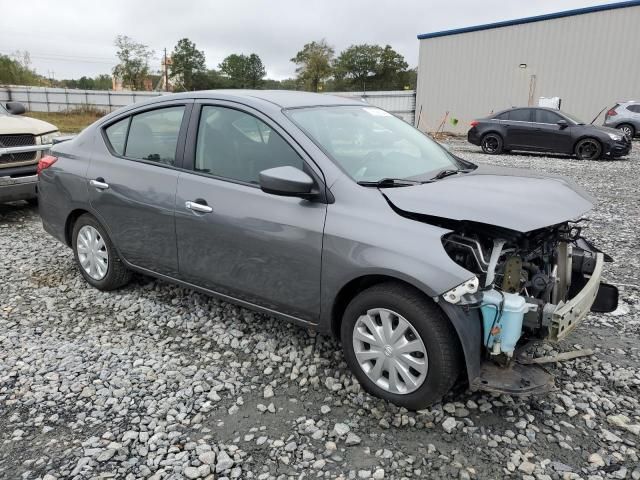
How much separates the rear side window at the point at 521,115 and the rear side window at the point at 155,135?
44.2 ft

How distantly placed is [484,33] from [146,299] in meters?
24.4

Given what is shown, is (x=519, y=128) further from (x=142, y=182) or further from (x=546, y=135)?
(x=142, y=182)

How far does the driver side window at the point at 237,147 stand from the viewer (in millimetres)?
3217

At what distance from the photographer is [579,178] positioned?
10.9m

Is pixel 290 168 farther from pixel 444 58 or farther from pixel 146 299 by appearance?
pixel 444 58

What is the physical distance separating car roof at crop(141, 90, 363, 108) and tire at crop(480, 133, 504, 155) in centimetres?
1279

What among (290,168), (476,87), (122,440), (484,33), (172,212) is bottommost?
(122,440)

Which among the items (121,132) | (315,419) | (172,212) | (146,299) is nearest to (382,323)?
(315,419)

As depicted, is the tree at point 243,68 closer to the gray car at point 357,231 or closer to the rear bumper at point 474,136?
the rear bumper at point 474,136

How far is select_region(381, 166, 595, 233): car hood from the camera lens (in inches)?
100

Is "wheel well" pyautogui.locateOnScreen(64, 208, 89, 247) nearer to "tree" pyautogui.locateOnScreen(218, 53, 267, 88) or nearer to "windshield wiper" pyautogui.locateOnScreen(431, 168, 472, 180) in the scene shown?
"windshield wiper" pyautogui.locateOnScreen(431, 168, 472, 180)

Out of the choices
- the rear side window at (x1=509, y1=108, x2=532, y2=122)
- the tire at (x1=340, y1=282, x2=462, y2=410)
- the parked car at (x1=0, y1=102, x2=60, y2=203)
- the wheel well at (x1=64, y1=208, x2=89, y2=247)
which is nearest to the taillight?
the wheel well at (x1=64, y1=208, x2=89, y2=247)

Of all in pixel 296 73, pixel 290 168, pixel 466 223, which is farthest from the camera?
pixel 296 73

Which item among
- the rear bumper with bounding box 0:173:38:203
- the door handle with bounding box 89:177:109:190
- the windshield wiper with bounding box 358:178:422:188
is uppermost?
the windshield wiper with bounding box 358:178:422:188
